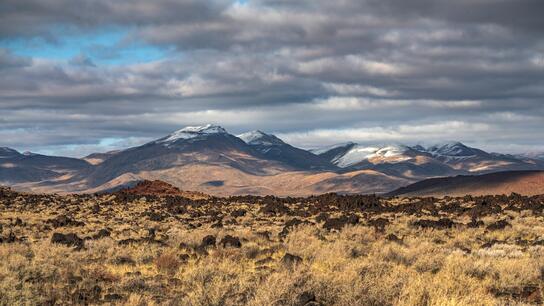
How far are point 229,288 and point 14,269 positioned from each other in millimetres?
5927

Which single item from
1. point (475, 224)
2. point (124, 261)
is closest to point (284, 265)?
point (124, 261)

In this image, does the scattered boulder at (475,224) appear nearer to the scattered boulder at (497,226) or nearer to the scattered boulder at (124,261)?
the scattered boulder at (497,226)

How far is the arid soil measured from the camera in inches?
466

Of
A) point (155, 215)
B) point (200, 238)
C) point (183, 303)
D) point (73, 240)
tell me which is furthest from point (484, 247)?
point (155, 215)

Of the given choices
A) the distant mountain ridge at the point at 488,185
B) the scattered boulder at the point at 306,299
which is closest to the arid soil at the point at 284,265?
the scattered boulder at the point at 306,299

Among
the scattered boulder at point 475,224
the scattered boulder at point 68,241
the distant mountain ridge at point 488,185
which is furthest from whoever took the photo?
the distant mountain ridge at point 488,185

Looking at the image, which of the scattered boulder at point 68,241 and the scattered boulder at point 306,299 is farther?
the scattered boulder at point 68,241

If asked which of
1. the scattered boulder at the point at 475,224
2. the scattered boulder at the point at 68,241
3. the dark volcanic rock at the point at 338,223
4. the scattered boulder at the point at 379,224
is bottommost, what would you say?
the scattered boulder at the point at 475,224

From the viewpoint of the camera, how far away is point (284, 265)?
1573cm

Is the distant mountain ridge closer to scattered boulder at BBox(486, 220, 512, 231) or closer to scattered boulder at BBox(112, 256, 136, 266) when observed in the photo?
scattered boulder at BBox(486, 220, 512, 231)

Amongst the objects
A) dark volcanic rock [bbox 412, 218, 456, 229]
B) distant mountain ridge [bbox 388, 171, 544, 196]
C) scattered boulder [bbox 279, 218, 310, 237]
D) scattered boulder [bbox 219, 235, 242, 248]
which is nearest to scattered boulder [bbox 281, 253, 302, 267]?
scattered boulder [bbox 219, 235, 242, 248]

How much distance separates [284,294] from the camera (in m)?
11.6

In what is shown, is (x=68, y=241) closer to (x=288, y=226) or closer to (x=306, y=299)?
(x=288, y=226)

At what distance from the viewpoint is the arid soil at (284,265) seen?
1184 centimetres
